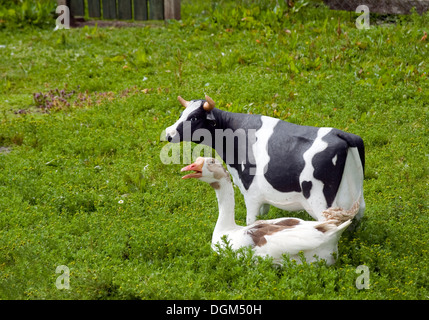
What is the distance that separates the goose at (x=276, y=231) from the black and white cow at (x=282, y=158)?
193 millimetres

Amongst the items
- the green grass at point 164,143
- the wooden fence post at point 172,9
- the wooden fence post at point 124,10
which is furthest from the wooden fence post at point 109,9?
the wooden fence post at point 172,9

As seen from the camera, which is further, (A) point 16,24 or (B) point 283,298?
(A) point 16,24

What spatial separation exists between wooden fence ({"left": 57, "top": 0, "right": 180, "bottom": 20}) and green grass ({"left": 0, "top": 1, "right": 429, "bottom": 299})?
0.44 m

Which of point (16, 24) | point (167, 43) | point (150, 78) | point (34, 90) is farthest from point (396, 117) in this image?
point (16, 24)

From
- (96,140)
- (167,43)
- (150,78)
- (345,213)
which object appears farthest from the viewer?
(167,43)

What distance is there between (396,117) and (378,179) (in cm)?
196

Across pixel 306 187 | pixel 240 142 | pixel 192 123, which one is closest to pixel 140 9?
pixel 192 123

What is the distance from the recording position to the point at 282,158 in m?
6.05

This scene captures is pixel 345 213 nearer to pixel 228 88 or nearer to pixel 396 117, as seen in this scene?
pixel 396 117

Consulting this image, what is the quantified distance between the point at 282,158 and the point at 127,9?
10562 millimetres

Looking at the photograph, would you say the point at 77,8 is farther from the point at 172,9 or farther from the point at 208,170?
the point at 208,170

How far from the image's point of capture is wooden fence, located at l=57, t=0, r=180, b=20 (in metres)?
14.8

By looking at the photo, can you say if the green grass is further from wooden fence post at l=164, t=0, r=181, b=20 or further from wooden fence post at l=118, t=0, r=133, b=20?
wooden fence post at l=118, t=0, r=133, b=20

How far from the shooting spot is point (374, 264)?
5863 mm
